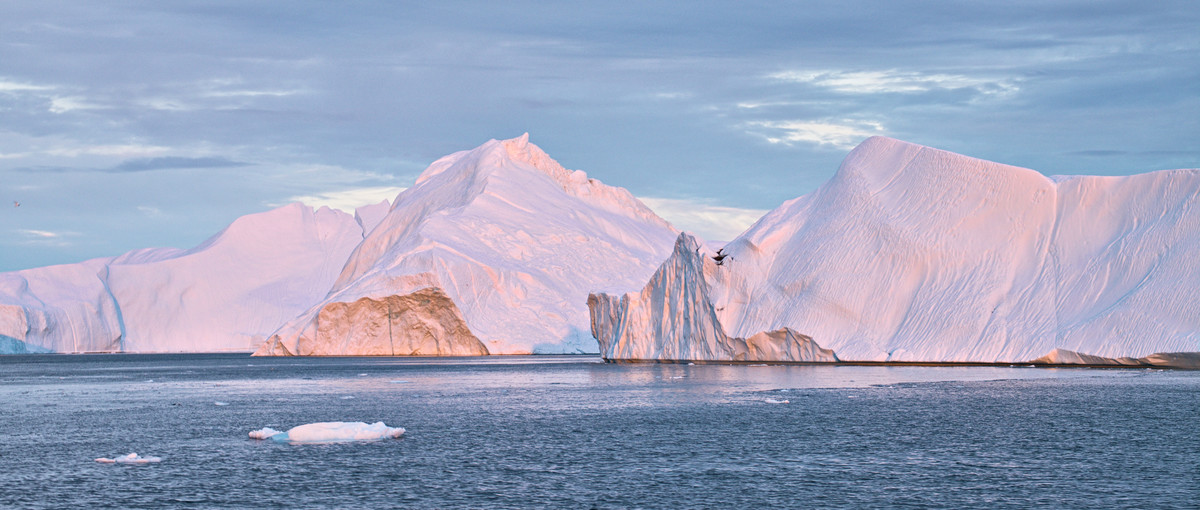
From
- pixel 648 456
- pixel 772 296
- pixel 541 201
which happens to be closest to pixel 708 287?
pixel 772 296

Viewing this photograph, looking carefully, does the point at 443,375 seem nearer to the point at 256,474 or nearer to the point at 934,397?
the point at 934,397

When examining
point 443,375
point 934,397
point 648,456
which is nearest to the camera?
point 648,456

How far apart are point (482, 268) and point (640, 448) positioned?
73.2 m

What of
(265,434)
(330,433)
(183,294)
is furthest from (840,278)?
(183,294)

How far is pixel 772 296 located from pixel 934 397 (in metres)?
23.7

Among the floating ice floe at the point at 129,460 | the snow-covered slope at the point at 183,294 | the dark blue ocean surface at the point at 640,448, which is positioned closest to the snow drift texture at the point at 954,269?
the dark blue ocean surface at the point at 640,448

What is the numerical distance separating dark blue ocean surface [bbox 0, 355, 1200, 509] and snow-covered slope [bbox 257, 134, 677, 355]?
4803 cm

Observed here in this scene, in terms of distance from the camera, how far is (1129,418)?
3023 cm

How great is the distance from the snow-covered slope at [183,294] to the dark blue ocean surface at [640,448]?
102111 mm

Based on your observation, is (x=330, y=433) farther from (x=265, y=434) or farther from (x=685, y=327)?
(x=685, y=327)

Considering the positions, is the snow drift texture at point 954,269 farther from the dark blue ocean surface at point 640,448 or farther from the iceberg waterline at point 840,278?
the dark blue ocean surface at point 640,448

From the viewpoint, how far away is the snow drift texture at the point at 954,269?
52.4m

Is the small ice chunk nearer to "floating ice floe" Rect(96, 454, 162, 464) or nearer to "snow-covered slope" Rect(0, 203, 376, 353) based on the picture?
"floating ice floe" Rect(96, 454, 162, 464)

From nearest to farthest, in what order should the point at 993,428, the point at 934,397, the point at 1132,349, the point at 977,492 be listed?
the point at 977,492
the point at 993,428
the point at 934,397
the point at 1132,349
